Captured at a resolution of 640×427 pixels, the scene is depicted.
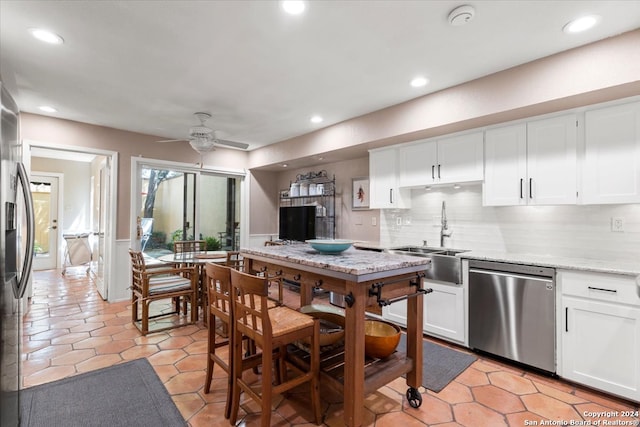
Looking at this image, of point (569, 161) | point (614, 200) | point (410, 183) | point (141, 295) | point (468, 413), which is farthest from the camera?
point (410, 183)

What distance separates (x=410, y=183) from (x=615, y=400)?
2.46m

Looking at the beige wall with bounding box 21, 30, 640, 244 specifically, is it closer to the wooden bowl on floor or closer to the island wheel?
the wooden bowl on floor

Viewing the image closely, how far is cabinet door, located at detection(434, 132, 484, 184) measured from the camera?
3117 millimetres

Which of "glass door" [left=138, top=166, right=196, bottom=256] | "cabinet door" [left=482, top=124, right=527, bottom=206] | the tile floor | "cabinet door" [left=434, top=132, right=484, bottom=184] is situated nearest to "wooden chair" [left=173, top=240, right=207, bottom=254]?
"glass door" [left=138, top=166, right=196, bottom=256]

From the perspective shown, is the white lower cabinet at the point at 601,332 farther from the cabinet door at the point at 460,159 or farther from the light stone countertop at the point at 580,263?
the cabinet door at the point at 460,159

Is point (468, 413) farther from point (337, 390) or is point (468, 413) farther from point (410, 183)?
point (410, 183)

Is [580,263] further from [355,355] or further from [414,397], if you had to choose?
[355,355]

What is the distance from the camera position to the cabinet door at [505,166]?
9.28ft

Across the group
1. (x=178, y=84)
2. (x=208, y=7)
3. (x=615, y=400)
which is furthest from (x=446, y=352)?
(x=178, y=84)

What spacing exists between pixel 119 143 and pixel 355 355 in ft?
15.2

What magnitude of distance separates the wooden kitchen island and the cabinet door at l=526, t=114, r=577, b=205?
148cm

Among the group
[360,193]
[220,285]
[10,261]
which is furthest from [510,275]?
[10,261]

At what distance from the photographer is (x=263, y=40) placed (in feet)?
7.50

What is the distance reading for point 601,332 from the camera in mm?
2193
